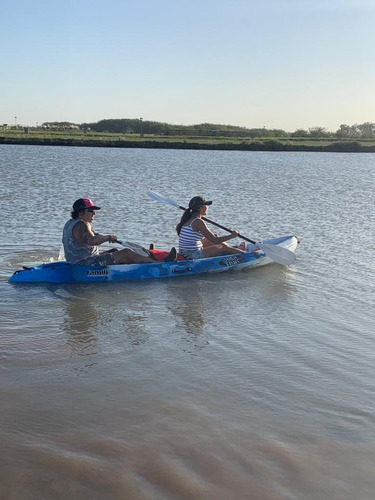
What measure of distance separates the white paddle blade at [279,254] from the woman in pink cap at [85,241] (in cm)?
237

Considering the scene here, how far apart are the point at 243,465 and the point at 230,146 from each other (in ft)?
227

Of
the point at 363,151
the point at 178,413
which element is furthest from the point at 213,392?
the point at 363,151

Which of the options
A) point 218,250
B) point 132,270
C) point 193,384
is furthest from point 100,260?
point 193,384

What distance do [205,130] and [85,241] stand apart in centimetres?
9860

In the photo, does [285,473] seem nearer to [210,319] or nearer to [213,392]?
[213,392]

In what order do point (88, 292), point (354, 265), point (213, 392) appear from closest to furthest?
point (213, 392), point (88, 292), point (354, 265)

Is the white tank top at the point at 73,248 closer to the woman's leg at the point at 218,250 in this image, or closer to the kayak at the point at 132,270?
the kayak at the point at 132,270

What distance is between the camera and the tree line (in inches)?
3957

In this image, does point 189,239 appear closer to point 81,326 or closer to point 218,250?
point 218,250

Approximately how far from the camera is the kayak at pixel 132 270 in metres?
10.0

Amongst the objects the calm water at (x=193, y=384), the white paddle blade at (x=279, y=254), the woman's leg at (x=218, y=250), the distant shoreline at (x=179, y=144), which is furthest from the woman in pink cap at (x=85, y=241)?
the distant shoreline at (x=179, y=144)

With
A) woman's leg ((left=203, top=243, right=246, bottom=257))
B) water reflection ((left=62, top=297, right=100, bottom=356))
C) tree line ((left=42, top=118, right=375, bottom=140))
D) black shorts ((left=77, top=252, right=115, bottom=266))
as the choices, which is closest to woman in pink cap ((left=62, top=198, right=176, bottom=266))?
black shorts ((left=77, top=252, right=115, bottom=266))

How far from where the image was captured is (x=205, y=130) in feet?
350

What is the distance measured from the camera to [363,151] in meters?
78.5
